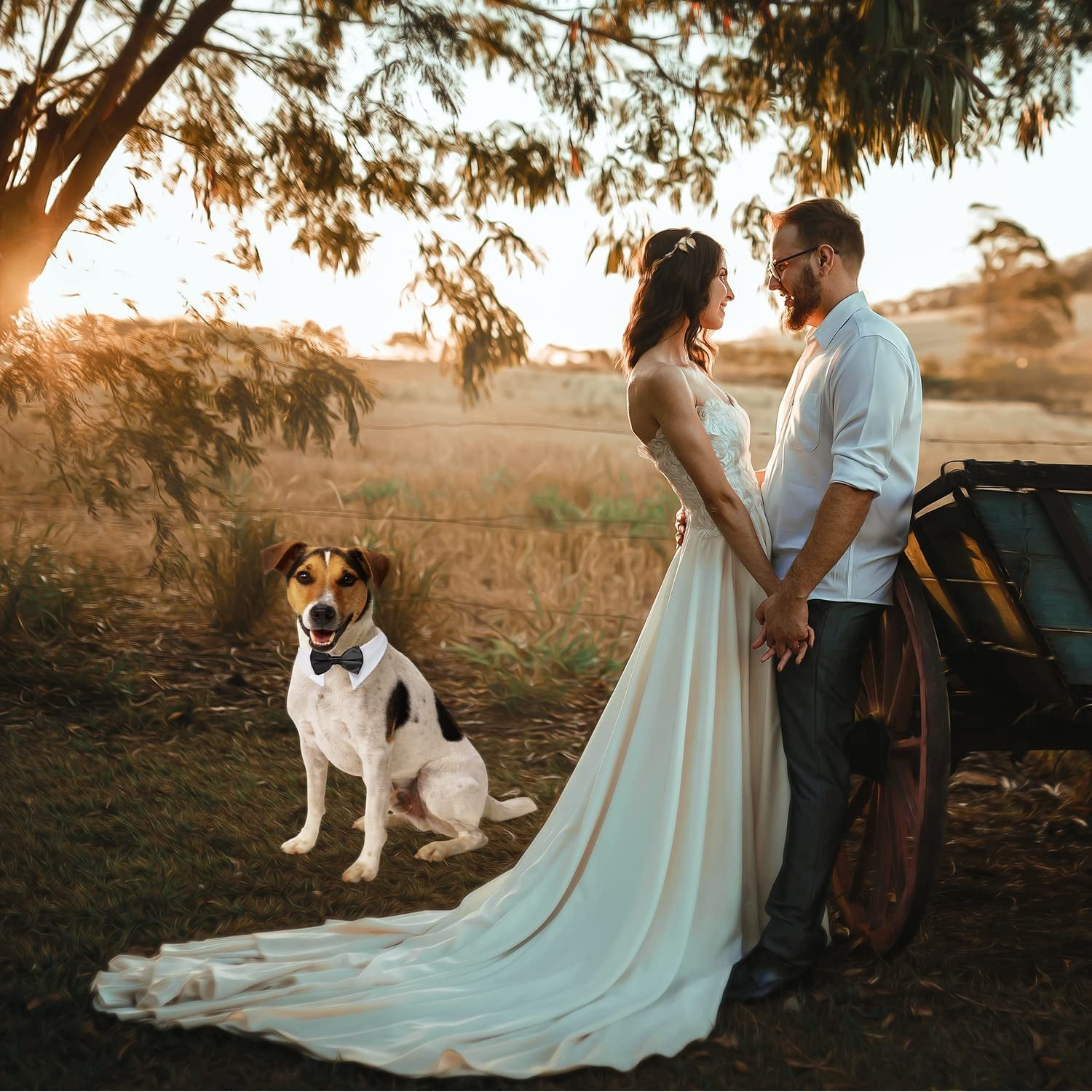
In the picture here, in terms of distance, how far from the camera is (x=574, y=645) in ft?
22.5

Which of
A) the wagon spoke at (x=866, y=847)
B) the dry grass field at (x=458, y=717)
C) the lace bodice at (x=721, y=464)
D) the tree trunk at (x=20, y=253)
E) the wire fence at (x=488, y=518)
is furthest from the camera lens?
the wire fence at (x=488, y=518)

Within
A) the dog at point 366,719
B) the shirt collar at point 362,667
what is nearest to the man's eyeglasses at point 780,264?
the dog at point 366,719

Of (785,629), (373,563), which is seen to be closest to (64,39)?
(373,563)

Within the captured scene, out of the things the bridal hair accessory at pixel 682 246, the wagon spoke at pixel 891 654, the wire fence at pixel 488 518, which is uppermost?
the bridal hair accessory at pixel 682 246

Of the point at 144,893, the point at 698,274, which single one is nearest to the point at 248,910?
the point at 144,893

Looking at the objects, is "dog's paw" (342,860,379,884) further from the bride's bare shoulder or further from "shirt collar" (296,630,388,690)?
the bride's bare shoulder

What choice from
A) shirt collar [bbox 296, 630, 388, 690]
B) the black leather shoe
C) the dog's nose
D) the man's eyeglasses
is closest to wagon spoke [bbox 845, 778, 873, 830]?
the black leather shoe

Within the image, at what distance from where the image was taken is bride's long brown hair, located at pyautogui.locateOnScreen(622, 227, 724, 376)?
3.08 meters

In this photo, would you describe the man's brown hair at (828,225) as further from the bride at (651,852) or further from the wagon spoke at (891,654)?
the wagon spoke at (891,654)

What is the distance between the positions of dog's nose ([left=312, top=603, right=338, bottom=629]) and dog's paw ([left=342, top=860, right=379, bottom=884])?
0.85m

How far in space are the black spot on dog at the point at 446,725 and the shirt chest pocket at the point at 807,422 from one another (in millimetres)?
1774

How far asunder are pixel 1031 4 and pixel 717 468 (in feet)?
12.9

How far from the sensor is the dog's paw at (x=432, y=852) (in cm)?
405

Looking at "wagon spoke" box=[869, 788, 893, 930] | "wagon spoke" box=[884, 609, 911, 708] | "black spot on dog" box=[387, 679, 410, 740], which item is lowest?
"wagon spoke" box=[869, 788, 893, 930]
